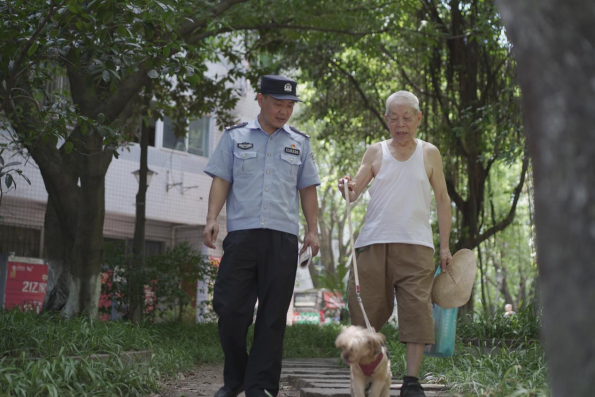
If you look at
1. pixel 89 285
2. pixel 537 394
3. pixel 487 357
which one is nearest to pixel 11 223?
pixel 89 285

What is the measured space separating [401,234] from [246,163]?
114 centimetres

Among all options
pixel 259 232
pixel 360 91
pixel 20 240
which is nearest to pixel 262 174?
pixel 259 232

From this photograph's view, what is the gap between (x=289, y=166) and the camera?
5102mm

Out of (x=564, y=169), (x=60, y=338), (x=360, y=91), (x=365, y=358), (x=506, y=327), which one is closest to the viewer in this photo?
(x=564, y=169)

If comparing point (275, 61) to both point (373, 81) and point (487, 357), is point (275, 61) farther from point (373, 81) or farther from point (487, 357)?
point (487, 357)

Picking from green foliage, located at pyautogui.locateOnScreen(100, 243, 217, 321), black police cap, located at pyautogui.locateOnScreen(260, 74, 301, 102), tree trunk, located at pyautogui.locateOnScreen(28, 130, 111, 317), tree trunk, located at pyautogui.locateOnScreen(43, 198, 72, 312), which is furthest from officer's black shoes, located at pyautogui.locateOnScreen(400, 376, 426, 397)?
green foliage, located at pyautogui.locateOnScreen(100, 243, 217, 321)

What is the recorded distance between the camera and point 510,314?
945 centimetres

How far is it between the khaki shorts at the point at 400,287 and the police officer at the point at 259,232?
17.2 inches

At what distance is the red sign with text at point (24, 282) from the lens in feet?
57.8

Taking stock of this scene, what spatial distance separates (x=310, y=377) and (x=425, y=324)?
196cm

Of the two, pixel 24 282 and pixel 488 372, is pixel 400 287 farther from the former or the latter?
pixel 24 282

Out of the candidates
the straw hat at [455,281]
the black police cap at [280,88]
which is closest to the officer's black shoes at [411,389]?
the straw hat at [455,281]

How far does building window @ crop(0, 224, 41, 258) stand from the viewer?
17453mm

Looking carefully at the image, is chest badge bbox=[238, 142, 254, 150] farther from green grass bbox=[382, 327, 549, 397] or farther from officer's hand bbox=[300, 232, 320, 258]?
green grass bbox=[382, 327, 549, 397]
